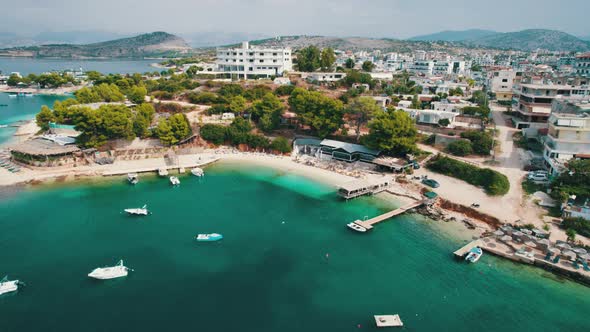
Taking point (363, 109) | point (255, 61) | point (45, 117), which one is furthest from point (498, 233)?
point (255, 61)

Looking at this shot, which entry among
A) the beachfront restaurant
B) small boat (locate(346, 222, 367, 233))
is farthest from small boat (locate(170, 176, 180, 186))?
small boat (locate(346, 222, 367, 233))

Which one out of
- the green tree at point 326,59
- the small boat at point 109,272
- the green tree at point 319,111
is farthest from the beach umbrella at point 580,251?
the green tree at point 326,59

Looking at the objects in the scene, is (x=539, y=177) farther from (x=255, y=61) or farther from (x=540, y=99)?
(x=255, y=61)

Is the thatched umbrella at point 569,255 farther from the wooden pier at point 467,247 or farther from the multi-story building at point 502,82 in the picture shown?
the multi-story building at point 502,82

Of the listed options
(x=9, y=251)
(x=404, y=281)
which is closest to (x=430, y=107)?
(x=404, y=281)

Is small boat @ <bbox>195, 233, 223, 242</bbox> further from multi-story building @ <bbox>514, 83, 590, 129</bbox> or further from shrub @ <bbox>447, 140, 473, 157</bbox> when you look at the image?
multi-story building @ <bbox>514, 83, 590, 129</bbox>
